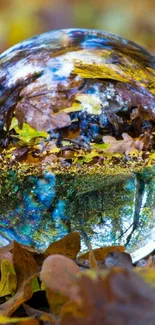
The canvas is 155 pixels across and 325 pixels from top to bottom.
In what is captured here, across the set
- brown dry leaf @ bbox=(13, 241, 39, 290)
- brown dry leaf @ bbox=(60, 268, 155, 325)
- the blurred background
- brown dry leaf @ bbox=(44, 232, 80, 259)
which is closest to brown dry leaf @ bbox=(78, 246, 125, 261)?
brown dry leaf @ bbox=(44, 232, 80, 259)

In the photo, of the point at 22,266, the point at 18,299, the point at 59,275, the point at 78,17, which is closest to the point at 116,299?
the point at 59,275

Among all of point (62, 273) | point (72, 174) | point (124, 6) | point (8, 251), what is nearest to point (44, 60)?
point (72, 174)

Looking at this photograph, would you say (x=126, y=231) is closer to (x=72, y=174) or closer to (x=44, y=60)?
(x=72, y=174)

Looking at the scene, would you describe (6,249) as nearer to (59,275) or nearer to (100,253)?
(100,253)

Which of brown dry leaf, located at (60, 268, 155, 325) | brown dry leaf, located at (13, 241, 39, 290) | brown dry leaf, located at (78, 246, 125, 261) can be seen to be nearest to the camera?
brown dry leaf, located at (60, 268, 155, 325)

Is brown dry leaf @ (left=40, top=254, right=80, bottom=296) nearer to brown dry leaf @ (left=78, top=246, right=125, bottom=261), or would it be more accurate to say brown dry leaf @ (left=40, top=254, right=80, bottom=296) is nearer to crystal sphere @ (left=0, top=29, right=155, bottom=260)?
brown dry leaf @ (left=78, top=246, right=125, bottom=261)
